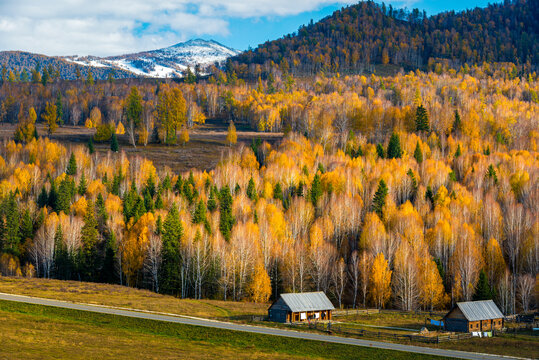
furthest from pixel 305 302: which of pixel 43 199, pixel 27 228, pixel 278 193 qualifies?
pixel 43 199

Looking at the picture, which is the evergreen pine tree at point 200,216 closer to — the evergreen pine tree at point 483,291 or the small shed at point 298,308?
the small shed at point 298,308

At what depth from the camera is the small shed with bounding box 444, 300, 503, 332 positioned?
6356cm

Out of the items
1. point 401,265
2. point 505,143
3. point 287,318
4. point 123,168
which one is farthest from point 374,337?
point 505,143

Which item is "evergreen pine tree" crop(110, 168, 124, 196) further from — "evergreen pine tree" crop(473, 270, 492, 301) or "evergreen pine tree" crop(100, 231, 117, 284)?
"evergreen pine tree" crop(473, 270, 492, 301)

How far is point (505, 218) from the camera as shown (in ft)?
344

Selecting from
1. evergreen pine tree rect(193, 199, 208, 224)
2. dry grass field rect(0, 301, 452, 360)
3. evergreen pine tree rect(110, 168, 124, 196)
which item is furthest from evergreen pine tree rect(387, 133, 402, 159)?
dry grass field rect(0, 301, 452, 360)

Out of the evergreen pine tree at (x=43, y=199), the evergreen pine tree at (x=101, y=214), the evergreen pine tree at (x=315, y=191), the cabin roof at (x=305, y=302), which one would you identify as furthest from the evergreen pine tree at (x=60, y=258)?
the evergreen pine tree at (x=315, y=191)

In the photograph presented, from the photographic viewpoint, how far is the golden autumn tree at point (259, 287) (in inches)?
3425

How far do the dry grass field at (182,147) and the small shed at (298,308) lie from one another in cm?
7996

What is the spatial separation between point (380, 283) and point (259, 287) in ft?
57.9

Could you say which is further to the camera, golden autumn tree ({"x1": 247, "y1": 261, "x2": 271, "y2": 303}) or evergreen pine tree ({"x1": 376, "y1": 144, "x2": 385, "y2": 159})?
evergreen pine tree ({"x1": 376, "y1": 144, "x2": 385, "y2": 159})

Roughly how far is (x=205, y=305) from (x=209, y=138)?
4413 inches

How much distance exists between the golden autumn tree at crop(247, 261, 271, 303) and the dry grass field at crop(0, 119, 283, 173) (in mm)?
59439

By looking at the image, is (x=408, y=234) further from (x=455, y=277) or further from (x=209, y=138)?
(x=209, y=138)
